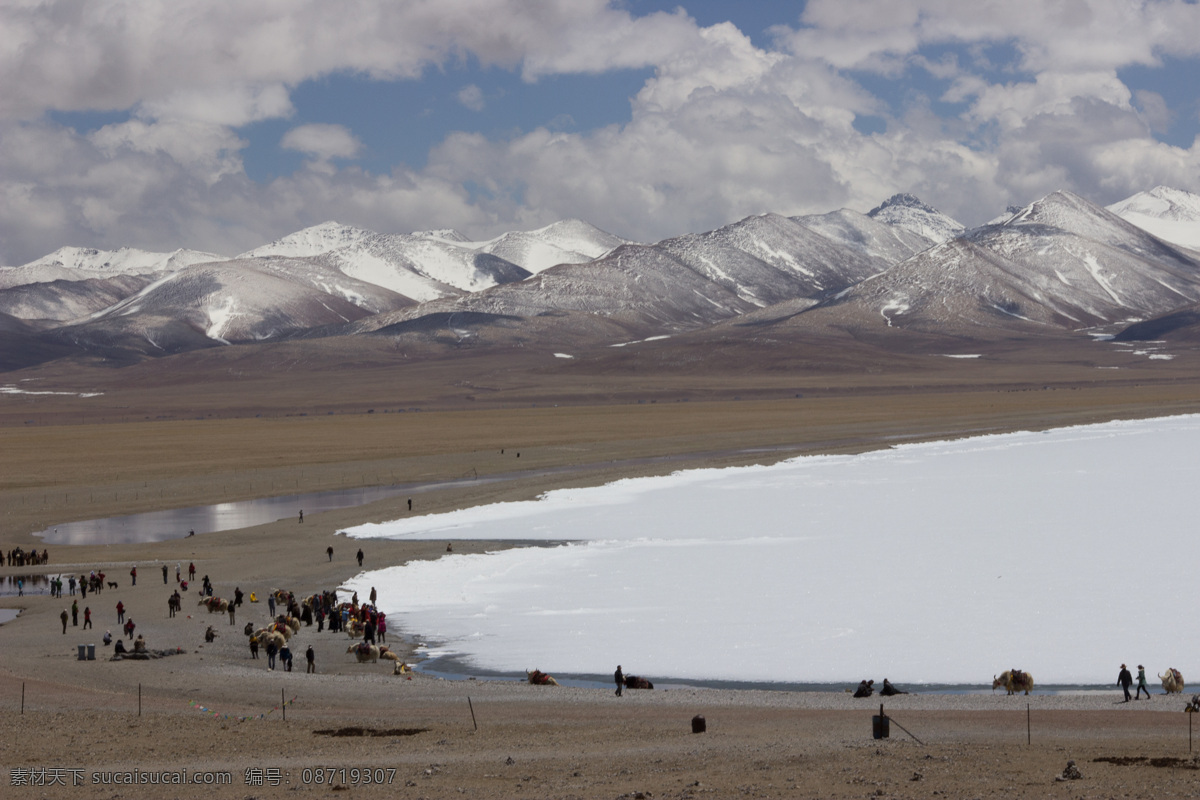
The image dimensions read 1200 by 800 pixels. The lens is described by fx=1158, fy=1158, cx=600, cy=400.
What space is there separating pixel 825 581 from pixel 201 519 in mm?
37636

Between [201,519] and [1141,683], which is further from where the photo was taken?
[201,519]

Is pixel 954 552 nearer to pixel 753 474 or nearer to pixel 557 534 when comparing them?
pixel 557 534

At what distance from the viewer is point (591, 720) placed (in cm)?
2512

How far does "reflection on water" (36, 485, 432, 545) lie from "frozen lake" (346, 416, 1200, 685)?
9487mm

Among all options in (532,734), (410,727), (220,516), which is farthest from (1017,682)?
(220,516)

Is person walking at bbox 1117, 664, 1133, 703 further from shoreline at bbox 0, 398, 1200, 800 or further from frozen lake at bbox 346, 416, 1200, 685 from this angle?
frozen lake at bbox 346, 416, 1200, 685

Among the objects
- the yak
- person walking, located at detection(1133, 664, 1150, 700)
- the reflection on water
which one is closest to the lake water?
the reflection on water

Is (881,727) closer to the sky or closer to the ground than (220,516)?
closer to the ground

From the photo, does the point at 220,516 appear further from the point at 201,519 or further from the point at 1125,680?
the point at 1125,680

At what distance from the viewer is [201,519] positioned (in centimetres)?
6334

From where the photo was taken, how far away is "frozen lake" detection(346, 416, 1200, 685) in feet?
103

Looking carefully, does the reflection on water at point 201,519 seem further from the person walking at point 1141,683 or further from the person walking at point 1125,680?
the person walking at point 1141,683

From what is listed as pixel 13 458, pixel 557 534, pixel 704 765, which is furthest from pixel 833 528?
pixel 13 458

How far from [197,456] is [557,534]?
180 ft
